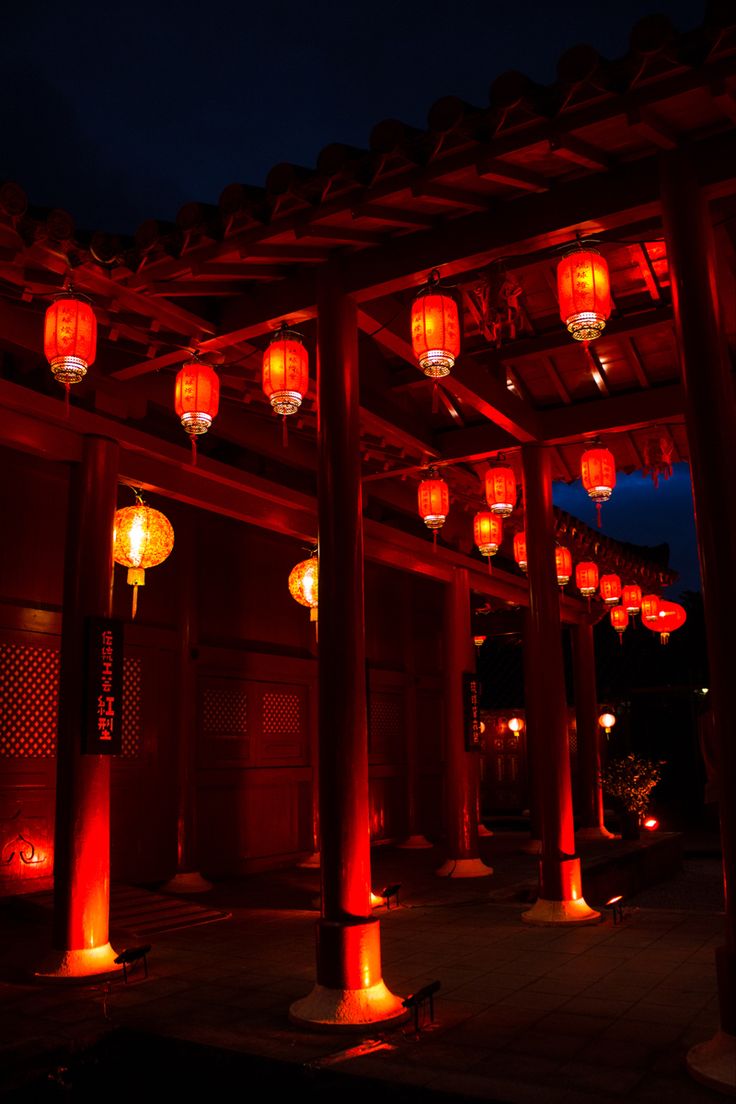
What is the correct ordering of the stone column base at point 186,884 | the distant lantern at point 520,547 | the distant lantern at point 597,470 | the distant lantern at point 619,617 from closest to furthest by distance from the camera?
the distant lantern at point 597,470 < the stone column base at point 186,884 < the distant lantern at point 520,547 < the distant lantern at point 619,617

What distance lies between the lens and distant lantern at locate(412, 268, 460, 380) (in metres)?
6.60

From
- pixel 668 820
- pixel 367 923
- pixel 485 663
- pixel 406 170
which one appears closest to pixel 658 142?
pixel 406 170

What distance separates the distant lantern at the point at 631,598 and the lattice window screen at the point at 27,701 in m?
11.0

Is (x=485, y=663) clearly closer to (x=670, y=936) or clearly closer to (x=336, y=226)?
(x=670, y=936)

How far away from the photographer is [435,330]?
660 cm

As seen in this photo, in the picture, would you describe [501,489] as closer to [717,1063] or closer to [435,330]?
[435,330]

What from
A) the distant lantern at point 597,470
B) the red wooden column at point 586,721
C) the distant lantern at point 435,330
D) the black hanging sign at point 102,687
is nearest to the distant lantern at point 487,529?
the distant lantern at point 597,470

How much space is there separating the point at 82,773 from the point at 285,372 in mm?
3872

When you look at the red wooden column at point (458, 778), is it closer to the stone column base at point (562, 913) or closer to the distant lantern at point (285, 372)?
the stone column base at point (562, 913)

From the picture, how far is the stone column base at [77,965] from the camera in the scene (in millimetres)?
7027

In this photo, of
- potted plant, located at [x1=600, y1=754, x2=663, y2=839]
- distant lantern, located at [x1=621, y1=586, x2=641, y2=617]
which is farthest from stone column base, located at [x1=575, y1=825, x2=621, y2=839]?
distant lantern, located at [x1=621, y1=586, x2=641, y2=617]

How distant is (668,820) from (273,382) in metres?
19.6

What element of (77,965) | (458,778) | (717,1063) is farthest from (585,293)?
(458,778)

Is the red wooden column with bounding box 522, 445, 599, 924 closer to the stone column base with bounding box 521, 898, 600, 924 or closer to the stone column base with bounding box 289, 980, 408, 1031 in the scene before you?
the stone column base with bounding box 521, 898, 600, 924
